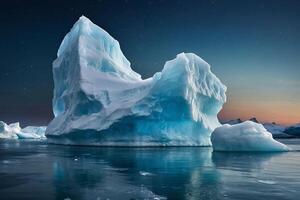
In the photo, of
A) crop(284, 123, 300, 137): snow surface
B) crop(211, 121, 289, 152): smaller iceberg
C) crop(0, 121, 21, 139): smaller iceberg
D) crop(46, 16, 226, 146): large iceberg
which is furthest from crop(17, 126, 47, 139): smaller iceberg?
crop(211, 121, 289, 152): smaller iceberg

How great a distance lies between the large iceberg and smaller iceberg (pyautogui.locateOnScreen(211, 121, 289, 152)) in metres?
6.16

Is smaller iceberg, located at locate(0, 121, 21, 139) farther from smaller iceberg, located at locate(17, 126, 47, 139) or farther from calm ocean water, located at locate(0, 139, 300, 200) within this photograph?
calm ocean water, located at locate(0, 139, 300, 200)

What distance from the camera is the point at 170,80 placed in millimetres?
37281

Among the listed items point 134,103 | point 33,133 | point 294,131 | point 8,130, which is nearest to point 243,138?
point 134,103

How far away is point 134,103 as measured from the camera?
37031 mm

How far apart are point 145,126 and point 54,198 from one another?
27.5 meters

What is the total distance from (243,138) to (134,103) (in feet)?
36.5

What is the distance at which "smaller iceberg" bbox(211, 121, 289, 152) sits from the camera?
30.3 m

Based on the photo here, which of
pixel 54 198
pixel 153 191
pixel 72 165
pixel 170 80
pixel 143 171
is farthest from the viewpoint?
pixel 170 80

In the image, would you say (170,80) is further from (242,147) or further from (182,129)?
(242,147)

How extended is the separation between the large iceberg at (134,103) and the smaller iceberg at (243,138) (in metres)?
6.16

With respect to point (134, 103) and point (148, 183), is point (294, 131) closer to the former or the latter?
point (134, 103)

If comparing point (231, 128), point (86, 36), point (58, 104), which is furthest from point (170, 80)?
point (58, 104)

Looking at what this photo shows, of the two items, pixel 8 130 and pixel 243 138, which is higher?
→ pixel 8 130
